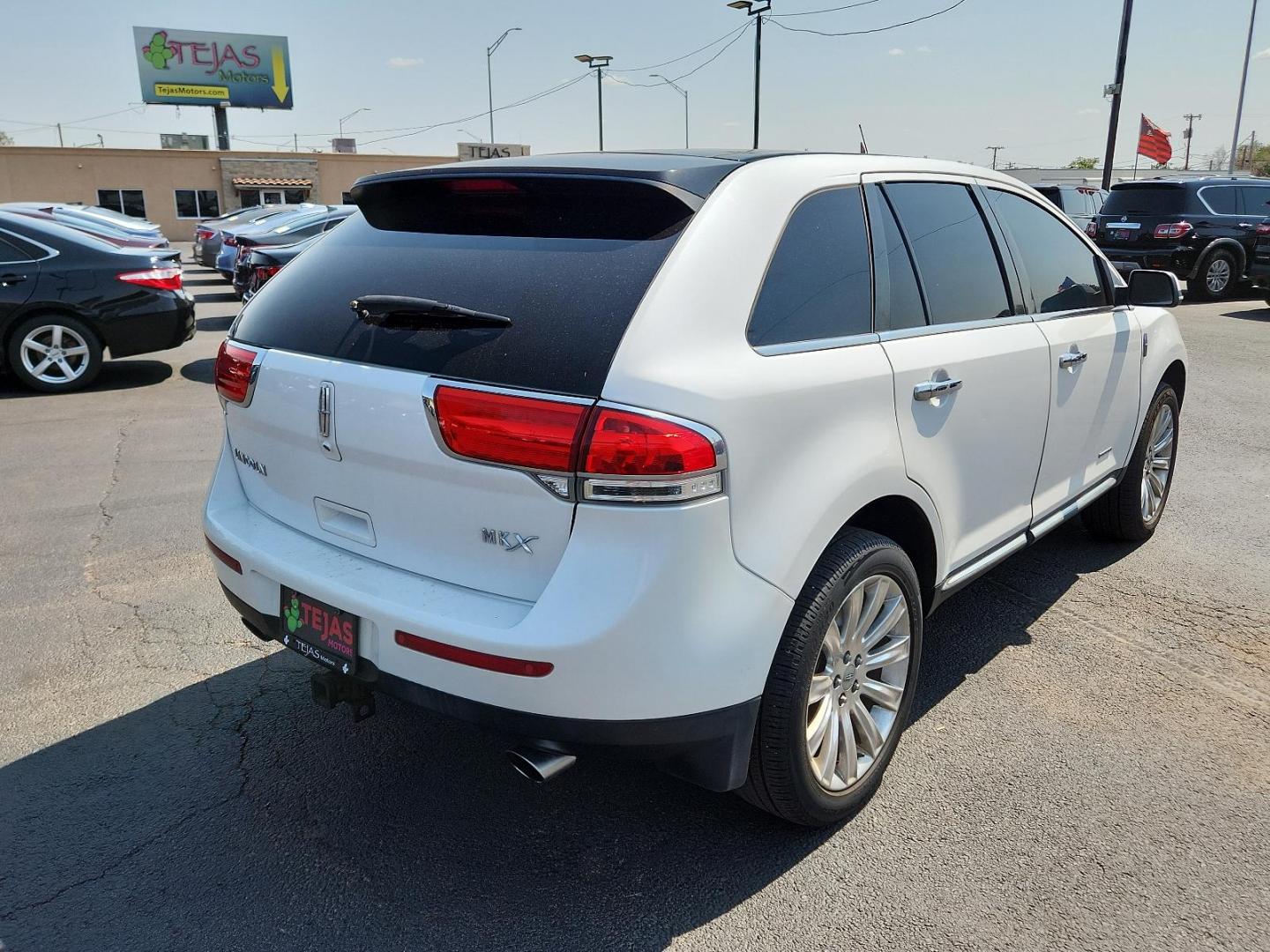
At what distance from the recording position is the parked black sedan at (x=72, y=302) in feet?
28.8

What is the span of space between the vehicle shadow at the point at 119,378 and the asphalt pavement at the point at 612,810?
5414mm

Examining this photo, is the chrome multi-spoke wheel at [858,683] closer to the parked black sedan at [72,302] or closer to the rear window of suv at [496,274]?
the rear window of suv at [496,274]

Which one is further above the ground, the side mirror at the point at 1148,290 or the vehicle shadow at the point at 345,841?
the side mirror at the point at 1148,290

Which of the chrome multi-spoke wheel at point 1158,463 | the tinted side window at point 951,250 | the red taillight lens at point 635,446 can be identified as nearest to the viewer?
the red taillight lens at point 635,446

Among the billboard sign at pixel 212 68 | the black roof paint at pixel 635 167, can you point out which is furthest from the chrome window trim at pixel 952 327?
the billboard sign at pixel 212 68

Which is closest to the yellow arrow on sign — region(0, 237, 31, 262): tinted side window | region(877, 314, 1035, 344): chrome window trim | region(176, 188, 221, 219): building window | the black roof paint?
region(176, 188, 221, 219): building window

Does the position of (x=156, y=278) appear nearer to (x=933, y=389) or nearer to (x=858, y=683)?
(x=933, y=389)

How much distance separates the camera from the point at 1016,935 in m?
2.41

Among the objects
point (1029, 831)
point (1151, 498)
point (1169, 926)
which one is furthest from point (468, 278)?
point (1151, 498)

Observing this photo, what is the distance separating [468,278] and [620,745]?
1.21m

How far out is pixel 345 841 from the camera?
276cm

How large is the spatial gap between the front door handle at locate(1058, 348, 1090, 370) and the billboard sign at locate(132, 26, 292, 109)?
62.7 m

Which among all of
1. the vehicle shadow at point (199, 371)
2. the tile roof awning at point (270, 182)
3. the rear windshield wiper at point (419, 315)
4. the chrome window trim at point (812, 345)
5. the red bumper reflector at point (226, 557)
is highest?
the tile roof awning at point (270, 182)

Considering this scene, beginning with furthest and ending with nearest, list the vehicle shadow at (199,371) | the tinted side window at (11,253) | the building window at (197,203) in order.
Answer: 1. the building window at (197,203)
2. the vehicle shadow at (199,371)
3. the tinted side window at (11,253)
